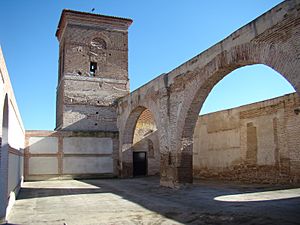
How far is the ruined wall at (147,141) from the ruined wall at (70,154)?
4.00 ft

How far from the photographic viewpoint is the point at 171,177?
11.5m

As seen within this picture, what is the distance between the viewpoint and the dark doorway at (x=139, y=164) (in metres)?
18.7

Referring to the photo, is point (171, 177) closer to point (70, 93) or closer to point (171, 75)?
point (171, 75)

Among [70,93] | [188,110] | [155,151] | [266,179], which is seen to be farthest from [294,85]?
[70,93]

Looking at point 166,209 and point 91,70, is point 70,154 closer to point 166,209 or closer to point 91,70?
point 91,70

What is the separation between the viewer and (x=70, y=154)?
17609 mm

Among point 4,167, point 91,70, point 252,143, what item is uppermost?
point 91,70

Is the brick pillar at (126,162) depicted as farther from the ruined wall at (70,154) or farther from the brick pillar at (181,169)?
the brick pillar at (181,169)

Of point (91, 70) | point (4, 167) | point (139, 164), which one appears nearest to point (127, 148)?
point (139, 164)

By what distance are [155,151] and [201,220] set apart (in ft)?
43.4

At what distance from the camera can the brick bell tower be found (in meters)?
18.9

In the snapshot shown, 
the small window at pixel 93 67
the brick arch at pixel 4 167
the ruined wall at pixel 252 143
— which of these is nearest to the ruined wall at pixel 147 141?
the ruined wall at pixel 252 143

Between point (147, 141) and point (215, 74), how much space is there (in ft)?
32.8

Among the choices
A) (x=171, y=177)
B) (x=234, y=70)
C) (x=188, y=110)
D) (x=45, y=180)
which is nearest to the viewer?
(x=234, y=70)
